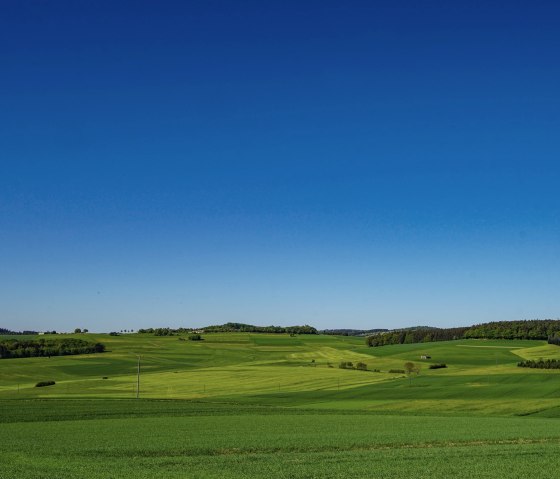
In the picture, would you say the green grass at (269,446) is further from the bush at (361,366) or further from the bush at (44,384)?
the bush at (361,366)

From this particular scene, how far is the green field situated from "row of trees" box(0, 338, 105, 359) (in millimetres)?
19025

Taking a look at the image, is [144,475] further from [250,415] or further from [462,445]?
[250,415]

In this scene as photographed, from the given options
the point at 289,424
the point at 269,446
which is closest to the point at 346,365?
the point at 289,424

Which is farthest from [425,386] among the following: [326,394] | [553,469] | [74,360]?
[74,360]

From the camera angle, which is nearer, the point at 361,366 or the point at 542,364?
the point at 542,364

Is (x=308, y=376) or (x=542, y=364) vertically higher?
(x=542, y=364)

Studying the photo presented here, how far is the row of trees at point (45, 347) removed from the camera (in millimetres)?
153625

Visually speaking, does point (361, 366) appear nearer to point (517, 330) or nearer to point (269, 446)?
point (517, 330)

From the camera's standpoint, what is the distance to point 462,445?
116 ft

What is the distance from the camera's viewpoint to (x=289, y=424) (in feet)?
155

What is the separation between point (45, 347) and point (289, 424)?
440 ft

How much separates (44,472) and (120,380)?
330ft

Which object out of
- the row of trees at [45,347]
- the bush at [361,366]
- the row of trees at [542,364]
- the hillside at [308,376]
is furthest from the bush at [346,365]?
the row of trees at [45,347]

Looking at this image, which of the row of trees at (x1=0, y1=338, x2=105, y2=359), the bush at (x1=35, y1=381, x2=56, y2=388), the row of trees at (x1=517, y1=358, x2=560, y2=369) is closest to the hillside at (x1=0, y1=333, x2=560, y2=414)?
the bush at (x1=35, y1=381, x2=56, y2=388)
